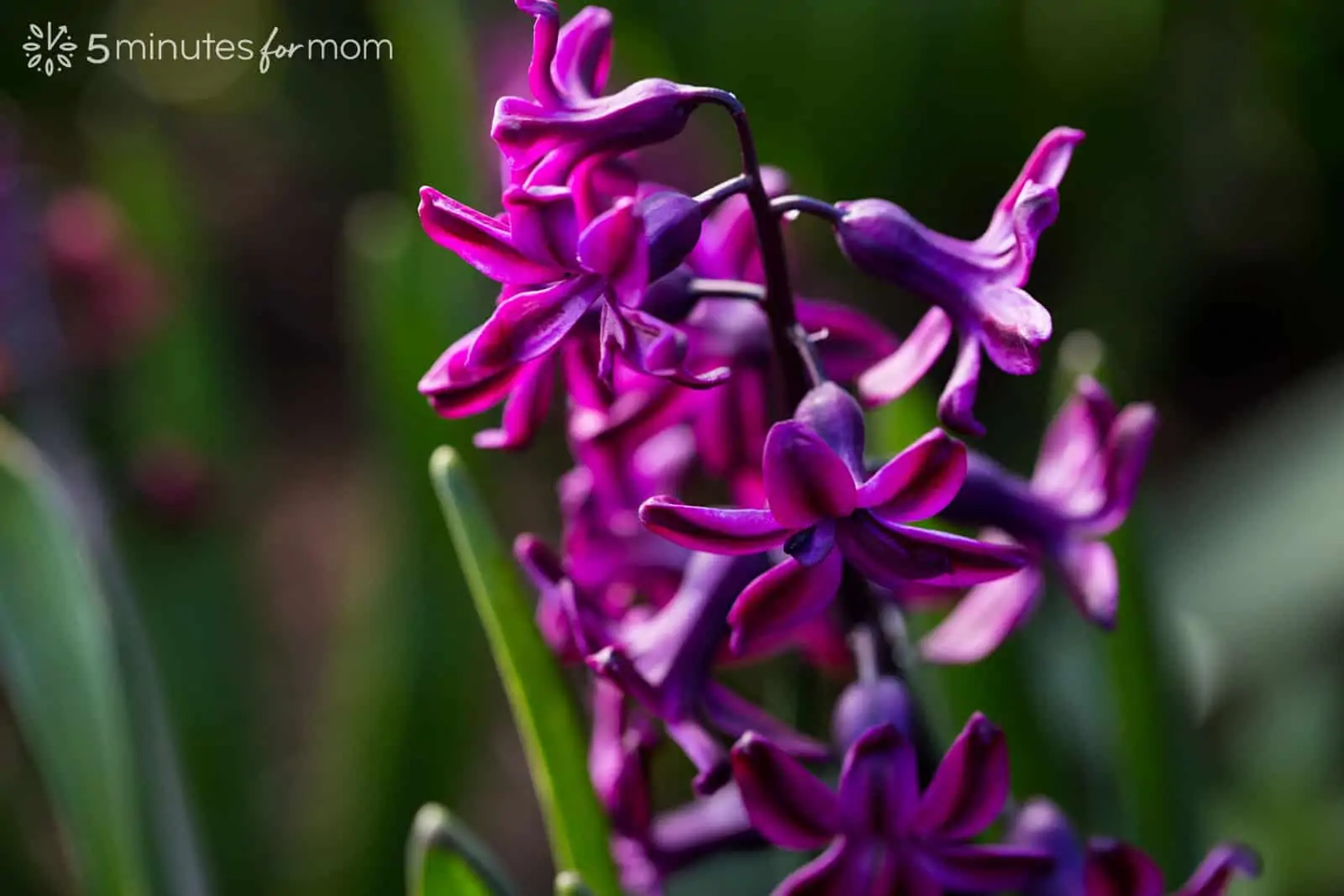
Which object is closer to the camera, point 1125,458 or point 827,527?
point 827,527

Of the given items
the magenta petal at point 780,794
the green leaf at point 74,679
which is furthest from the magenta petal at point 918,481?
the green leaf at point 74,679

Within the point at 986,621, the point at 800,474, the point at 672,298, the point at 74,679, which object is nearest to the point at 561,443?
the point at 74,679

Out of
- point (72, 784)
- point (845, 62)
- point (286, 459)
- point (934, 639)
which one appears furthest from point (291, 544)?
point (934, 639)

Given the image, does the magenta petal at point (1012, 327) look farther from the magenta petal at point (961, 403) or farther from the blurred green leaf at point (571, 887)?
the blurred green leaf at point (571, 887)

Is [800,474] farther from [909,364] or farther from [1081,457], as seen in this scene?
[1081,457]

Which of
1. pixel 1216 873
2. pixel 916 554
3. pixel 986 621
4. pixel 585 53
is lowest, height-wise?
pixel 1216 873
